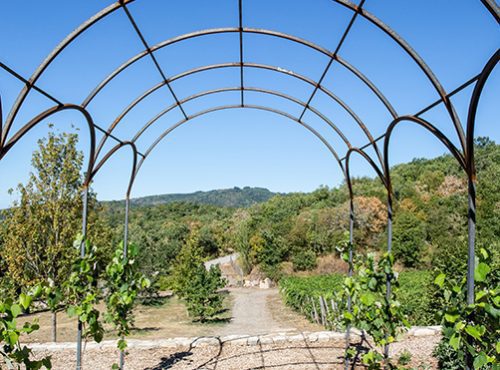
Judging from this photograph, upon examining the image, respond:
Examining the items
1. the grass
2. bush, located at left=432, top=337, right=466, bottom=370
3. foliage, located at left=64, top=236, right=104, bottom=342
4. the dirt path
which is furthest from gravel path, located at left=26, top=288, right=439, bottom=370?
the dirt path

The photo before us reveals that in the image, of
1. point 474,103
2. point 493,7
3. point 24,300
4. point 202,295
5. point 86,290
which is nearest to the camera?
point 493,7

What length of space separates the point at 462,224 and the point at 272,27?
26.7m

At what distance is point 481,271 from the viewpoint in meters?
2.47

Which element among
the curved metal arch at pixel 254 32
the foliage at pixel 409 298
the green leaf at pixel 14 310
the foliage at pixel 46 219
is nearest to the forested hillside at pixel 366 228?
the foliage at pixel 409 298

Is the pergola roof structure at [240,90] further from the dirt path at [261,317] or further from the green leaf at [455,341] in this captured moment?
the dirt path at [261,317]

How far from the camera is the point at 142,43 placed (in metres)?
3.75

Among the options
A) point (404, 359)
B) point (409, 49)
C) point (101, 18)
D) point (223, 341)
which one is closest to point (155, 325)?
point (223, 341)

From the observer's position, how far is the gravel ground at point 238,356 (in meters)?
5.54

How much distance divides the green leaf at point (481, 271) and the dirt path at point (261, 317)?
7.60m

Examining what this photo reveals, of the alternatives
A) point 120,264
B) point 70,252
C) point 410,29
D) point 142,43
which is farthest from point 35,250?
point 410,29

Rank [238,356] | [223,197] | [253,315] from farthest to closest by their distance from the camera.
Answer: [223,197], [253,315], [238,356]

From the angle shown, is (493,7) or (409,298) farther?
(409,298)

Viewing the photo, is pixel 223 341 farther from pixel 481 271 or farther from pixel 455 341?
pixel 481 271

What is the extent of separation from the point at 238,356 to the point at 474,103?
5013mm
